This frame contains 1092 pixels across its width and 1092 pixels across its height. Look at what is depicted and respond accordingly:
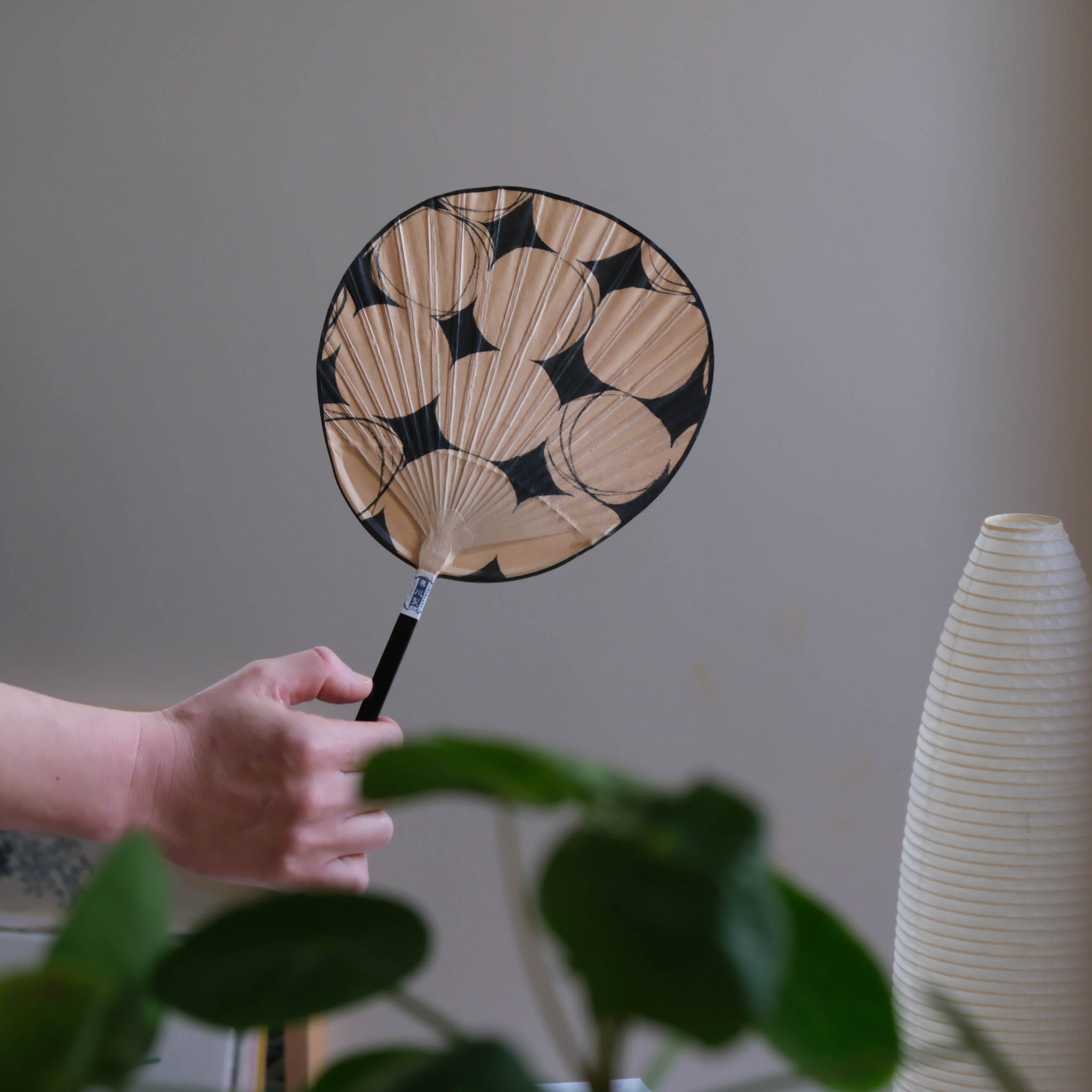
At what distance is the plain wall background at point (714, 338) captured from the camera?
4.65 ft

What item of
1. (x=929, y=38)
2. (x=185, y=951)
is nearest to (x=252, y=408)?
(x=929, y=38)

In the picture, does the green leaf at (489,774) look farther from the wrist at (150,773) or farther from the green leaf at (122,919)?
the wrist at (150,773)

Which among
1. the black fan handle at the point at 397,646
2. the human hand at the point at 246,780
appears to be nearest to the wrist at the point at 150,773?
the human hand at the point at 246,780

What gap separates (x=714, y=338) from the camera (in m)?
1.46

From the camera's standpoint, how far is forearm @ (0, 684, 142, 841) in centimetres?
75

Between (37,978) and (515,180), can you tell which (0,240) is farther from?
(37,978)

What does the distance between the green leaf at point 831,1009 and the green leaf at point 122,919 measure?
0.12 m

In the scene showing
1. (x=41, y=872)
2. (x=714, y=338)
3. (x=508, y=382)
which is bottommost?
(x=41, y=872)

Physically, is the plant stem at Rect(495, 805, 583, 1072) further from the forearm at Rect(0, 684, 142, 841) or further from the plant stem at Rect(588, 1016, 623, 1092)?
the forearm at Rect(0, 684, 142, 841)

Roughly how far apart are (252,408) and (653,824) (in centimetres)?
138

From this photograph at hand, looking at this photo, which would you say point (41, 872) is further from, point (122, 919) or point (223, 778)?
point (122, 919)

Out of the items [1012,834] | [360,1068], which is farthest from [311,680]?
[360,1068]

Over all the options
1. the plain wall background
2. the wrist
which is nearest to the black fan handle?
the wrist

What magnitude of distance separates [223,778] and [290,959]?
66cm
